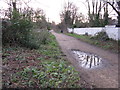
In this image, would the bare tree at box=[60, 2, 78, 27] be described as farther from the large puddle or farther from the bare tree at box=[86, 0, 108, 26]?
the large puddle

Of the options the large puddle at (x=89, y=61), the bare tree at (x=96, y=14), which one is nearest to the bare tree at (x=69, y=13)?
the bare tree at (x=96, y=14)

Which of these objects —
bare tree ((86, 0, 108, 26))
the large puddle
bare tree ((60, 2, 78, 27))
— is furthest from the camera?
bare tree ((60, 2, 78, 27))

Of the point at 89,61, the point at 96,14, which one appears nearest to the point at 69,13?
the point at 96,14

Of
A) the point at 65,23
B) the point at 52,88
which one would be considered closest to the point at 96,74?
the point at 52,88

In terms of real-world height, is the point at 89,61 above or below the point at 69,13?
below

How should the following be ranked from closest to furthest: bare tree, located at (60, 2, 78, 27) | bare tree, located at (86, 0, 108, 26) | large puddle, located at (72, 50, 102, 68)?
large puddle, located at (72, 50, 102, 68) < bare tree, located at (86, 0, 108, 26) < bare tree, located at (60, 2, 78, 27)

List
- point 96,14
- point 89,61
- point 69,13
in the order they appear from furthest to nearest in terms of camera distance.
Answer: point 69,13, point 96,14, point 89,61

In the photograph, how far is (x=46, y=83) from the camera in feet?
10.6

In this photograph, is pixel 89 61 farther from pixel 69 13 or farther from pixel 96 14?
pixel 69 13

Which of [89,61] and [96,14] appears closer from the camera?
[89,61]

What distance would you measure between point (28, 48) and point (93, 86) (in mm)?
5325

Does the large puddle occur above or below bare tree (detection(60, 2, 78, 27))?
below

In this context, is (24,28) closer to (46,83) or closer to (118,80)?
(46,83)

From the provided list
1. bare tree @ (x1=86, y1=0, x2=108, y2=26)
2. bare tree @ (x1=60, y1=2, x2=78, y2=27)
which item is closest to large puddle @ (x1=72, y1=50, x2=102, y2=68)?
bare tree @ (x1=86, y1=0, x2=108, y2=26)
